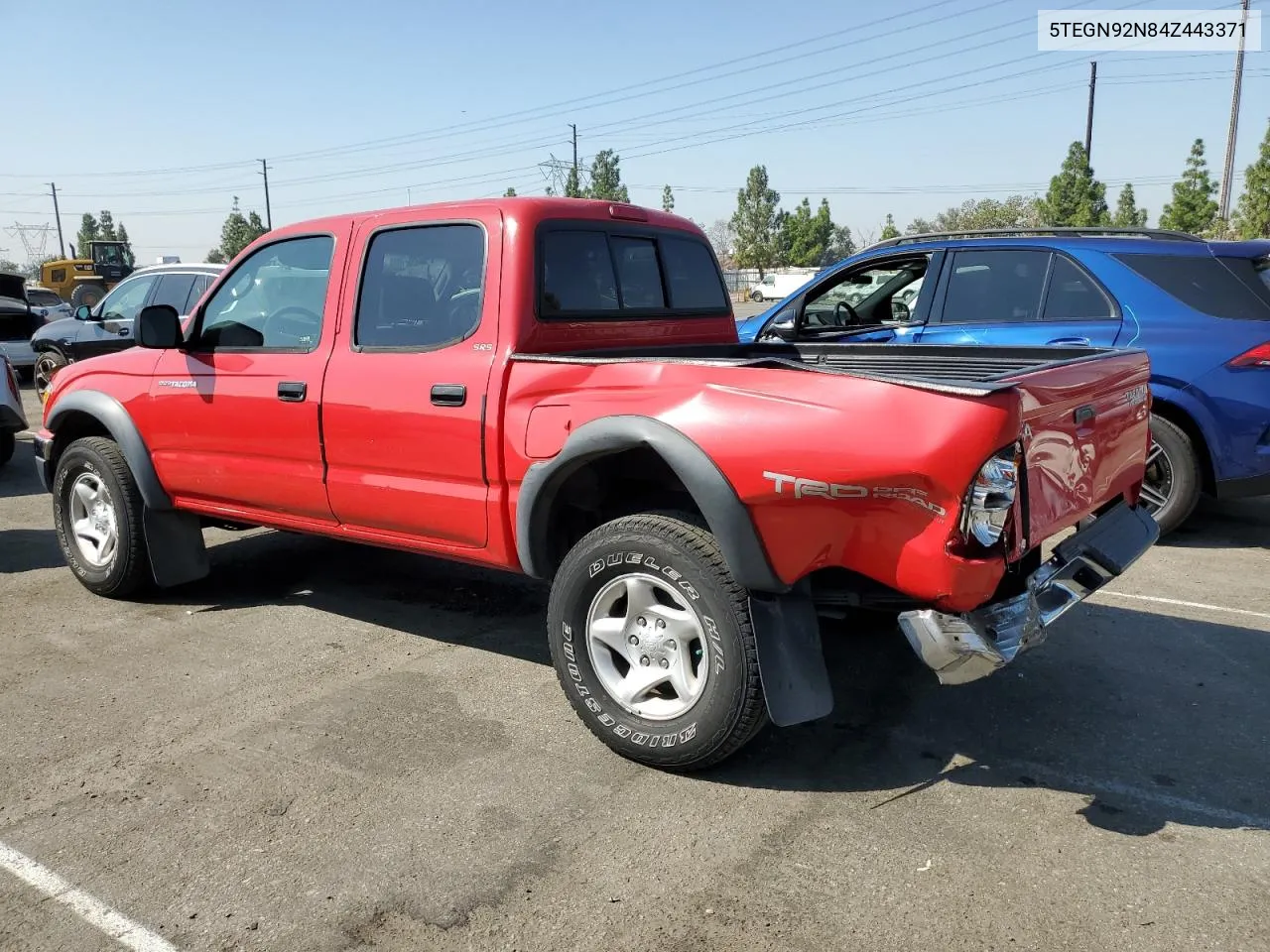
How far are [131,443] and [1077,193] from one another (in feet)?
137

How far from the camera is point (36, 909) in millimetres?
2711

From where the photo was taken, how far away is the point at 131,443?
5.12 metres

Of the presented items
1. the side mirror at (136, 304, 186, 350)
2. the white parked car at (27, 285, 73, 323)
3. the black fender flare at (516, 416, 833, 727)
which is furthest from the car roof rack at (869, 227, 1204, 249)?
the white parked car at (27, 285, 73, 323)

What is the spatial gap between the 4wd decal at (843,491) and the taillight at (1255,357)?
418cm

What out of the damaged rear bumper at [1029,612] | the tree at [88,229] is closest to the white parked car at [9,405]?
the damaged rear bumper at [1029,612]

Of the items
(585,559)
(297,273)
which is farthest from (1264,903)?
(297,273)

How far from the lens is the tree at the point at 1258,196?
30.9 m

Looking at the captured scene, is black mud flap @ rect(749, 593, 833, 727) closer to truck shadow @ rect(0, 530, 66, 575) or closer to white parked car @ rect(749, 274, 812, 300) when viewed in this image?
truck shadow @ rect(0, 530, 66, 575)

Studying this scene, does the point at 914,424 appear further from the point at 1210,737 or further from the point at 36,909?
the point at 36,909

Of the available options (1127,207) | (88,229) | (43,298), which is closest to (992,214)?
(1127,207)

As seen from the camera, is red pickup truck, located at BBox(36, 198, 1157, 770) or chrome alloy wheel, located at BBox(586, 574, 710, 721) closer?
red pickup truck, located at BBox(36, 198, 1157, 770)

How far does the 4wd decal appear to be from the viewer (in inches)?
112

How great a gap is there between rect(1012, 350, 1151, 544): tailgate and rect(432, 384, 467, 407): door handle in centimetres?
198

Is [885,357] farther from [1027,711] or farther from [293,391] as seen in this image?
[293,391]
